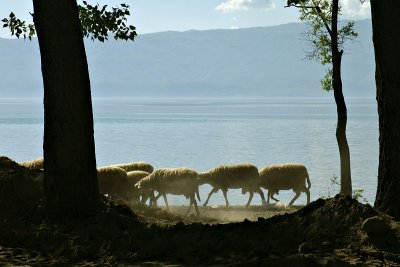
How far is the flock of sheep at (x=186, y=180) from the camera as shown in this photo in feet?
68.5

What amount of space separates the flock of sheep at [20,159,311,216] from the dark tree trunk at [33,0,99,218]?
7.10 meters

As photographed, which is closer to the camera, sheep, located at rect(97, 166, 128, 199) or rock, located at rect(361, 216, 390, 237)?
rock, located at rect(361, 216, 390, 237)

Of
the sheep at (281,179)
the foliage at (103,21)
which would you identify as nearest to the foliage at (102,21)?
the foliage at (103,21)

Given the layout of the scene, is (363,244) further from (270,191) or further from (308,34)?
(270,191)

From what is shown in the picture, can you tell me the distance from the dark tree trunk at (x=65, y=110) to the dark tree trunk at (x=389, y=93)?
4.62m

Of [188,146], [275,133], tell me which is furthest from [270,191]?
[275,133]

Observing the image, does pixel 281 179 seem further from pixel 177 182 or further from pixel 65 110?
pixel 65 110

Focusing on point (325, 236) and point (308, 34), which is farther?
point (308, 34)

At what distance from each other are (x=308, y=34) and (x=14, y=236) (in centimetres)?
1261

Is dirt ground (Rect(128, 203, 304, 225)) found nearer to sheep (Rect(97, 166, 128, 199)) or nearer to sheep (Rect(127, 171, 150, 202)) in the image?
sheep (Rect(127, 171, 150, 202))

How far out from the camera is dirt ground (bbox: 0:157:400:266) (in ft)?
34.1

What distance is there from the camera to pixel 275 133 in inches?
3285

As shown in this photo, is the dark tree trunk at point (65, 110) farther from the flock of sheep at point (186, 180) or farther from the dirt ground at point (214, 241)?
the flock of sheep at point (186, 180)

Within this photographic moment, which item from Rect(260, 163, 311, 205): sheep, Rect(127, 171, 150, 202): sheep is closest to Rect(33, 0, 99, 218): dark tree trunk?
Rect(127, 171, 150, 202): sheep
